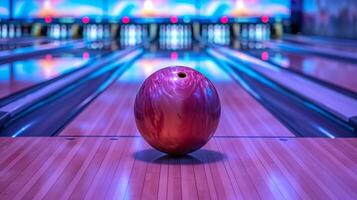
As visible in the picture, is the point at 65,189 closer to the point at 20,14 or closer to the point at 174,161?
the point at 174,161

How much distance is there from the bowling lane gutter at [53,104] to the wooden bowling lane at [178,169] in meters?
0.34

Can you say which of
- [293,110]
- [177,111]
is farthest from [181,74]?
[293,110]

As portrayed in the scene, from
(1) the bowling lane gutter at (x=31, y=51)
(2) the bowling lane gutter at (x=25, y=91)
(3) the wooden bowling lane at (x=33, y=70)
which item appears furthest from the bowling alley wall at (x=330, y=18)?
(2) the bowling lane gutter at (x=25, y=91)

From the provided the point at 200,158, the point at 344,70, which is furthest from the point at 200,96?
the point at 344,70

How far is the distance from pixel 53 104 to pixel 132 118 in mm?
805

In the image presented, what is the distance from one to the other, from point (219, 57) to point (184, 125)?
5.99m

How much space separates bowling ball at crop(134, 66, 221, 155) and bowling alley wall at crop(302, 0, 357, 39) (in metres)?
7.81

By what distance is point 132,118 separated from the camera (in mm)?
3570

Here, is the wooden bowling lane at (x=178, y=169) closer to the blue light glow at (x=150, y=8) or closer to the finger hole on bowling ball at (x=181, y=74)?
the finger hole on bowling ball at (x=181, y=74)

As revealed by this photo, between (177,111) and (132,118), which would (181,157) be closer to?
(177,111)

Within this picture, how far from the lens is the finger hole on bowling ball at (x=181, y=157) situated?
8.19ft

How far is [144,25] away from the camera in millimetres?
12523

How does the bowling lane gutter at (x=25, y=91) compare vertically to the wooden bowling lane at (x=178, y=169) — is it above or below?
above

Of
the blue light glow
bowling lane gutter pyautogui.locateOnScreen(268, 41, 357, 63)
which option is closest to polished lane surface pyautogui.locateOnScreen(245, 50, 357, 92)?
bowling lane gutter pyautogui.locateOnScreen(268, 41, 357, 63)
